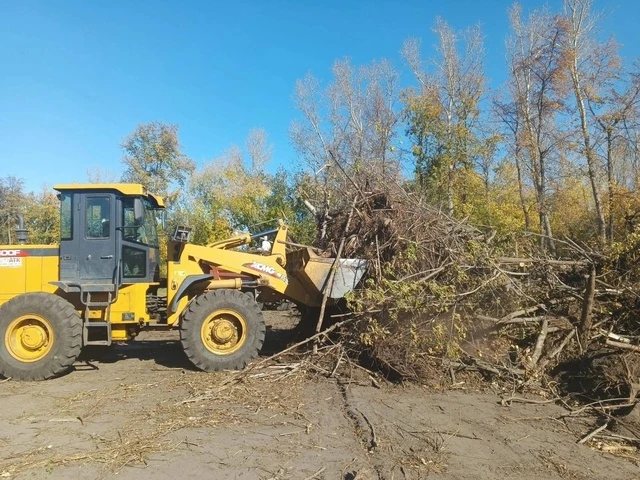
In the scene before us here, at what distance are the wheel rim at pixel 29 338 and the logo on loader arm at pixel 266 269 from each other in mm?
2912

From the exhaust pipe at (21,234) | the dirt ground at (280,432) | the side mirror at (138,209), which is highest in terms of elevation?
the side mirror at (138,209)

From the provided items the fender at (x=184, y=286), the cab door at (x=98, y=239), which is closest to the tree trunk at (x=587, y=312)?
the fender at (x=184, y=286)

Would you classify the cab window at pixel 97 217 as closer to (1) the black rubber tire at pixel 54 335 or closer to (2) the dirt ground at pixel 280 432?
(1) the black rubber tire at pixel 54 335

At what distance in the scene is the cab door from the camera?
7.54 metres

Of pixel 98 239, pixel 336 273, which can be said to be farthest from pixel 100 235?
pixel 336 273

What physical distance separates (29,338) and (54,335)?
377 millimetres

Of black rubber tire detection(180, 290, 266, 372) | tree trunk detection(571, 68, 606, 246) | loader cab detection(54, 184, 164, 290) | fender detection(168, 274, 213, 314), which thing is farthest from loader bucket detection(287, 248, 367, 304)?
tree trunk detection(571, 68, 606, 246)

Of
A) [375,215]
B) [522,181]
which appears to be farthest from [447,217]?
[522,181]

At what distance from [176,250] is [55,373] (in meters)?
2.35

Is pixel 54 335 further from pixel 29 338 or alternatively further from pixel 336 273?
pixel 336 273

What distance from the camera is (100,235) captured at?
7.62 meters

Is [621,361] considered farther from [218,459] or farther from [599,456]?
[218,459]

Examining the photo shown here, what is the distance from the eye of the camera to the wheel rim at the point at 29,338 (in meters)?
7.06

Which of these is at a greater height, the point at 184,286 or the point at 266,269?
the point at 266,269
